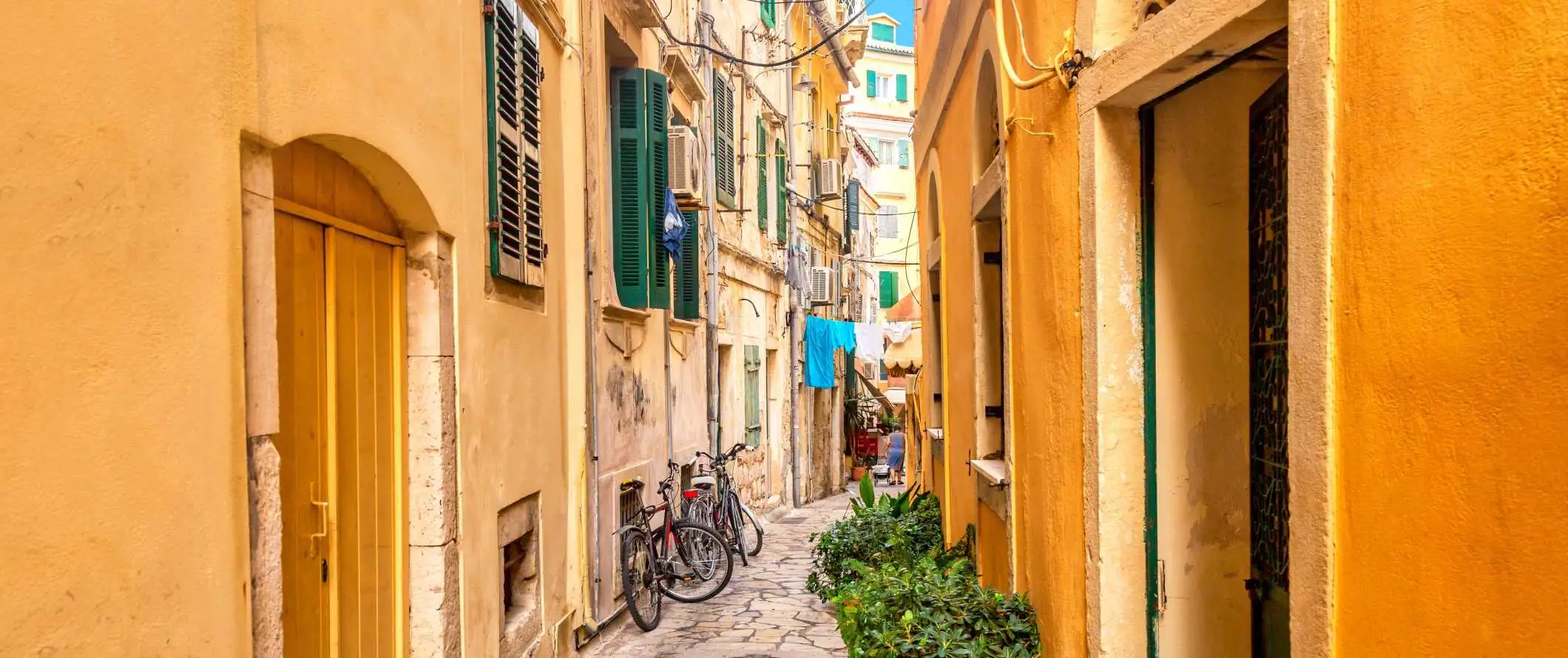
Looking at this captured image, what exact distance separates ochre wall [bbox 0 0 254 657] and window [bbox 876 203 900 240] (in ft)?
136

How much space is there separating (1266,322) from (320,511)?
325 centimetres

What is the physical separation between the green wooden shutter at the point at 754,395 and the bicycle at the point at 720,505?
3.04 metres

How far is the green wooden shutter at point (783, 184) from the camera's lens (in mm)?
17469

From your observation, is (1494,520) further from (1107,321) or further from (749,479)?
(749,479)

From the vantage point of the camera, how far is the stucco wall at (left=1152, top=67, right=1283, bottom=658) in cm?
373

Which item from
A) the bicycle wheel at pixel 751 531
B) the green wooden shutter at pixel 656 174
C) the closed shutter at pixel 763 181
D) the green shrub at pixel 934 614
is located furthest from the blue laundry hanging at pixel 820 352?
the green shrub at pixel 934 614

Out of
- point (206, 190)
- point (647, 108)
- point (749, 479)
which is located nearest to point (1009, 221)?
point (206, 190)

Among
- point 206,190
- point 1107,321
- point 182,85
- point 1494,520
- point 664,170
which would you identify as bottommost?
point 1494,520

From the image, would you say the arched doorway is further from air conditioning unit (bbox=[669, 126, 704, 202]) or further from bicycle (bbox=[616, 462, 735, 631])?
air conditioning unit (bbox=[669, 126, 704, 202])

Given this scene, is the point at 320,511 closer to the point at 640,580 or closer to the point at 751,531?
the point at 640,580

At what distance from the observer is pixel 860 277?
32656 millimetres

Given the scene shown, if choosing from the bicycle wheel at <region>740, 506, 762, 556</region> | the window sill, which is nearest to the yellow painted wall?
the window sill

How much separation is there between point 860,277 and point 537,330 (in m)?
26.7

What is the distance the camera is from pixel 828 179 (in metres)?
21.7
